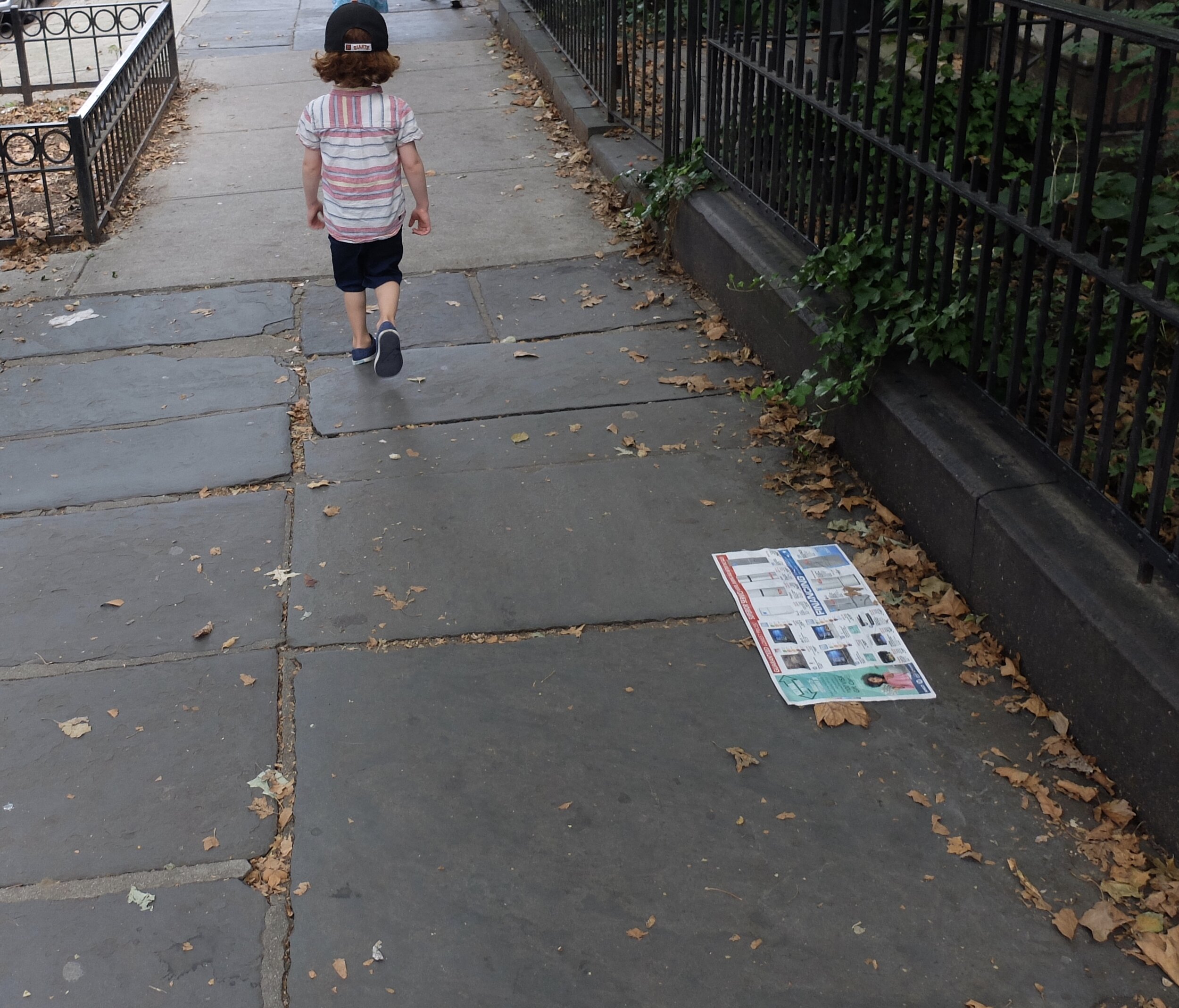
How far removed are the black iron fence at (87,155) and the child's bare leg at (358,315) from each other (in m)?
2.67

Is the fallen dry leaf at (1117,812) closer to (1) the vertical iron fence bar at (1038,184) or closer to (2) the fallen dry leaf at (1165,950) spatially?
(2) the fallen dry leaf at (1165,950)

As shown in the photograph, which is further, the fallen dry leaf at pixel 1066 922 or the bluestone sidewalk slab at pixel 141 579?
the bluestone sidewalk slab at pixel 141 579

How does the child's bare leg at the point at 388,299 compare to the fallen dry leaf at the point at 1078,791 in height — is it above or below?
above

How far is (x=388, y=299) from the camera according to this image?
5.44 m

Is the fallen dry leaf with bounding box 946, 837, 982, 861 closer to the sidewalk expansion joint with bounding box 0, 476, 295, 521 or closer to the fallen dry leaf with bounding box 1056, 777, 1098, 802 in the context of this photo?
the fallen dry leaf with bounding box 1056, 777, 1098, 802

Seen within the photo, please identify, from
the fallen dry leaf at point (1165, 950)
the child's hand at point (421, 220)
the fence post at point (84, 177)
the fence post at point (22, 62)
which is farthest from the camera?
the fence post at point (22, 62)

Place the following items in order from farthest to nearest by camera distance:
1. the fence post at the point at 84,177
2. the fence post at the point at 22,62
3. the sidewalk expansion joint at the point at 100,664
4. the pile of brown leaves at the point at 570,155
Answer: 1. the fence post at the point at 22,62
2. the pile of brown leaves at the point at 570,155
3. the fence post at the point at 84,177
4. the sidewalk expansion joint at the point at 100,664

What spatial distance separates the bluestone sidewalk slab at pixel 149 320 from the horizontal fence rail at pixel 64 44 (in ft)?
17.2

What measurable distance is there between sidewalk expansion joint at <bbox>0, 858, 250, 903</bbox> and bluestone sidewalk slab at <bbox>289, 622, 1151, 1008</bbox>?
0.17 m

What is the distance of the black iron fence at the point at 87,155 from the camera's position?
23.9 ft

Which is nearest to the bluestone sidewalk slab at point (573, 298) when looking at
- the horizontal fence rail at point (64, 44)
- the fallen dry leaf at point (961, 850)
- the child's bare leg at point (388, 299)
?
the child's bare leg at point (388, 299)

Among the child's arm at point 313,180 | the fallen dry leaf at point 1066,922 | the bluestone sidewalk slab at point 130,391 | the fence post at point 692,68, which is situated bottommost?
the fallen dry leaf at point 1066,922

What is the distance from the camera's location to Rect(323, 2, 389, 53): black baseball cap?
16.1ft

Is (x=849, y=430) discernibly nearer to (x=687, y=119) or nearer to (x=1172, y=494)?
(x=1172, y=494)
